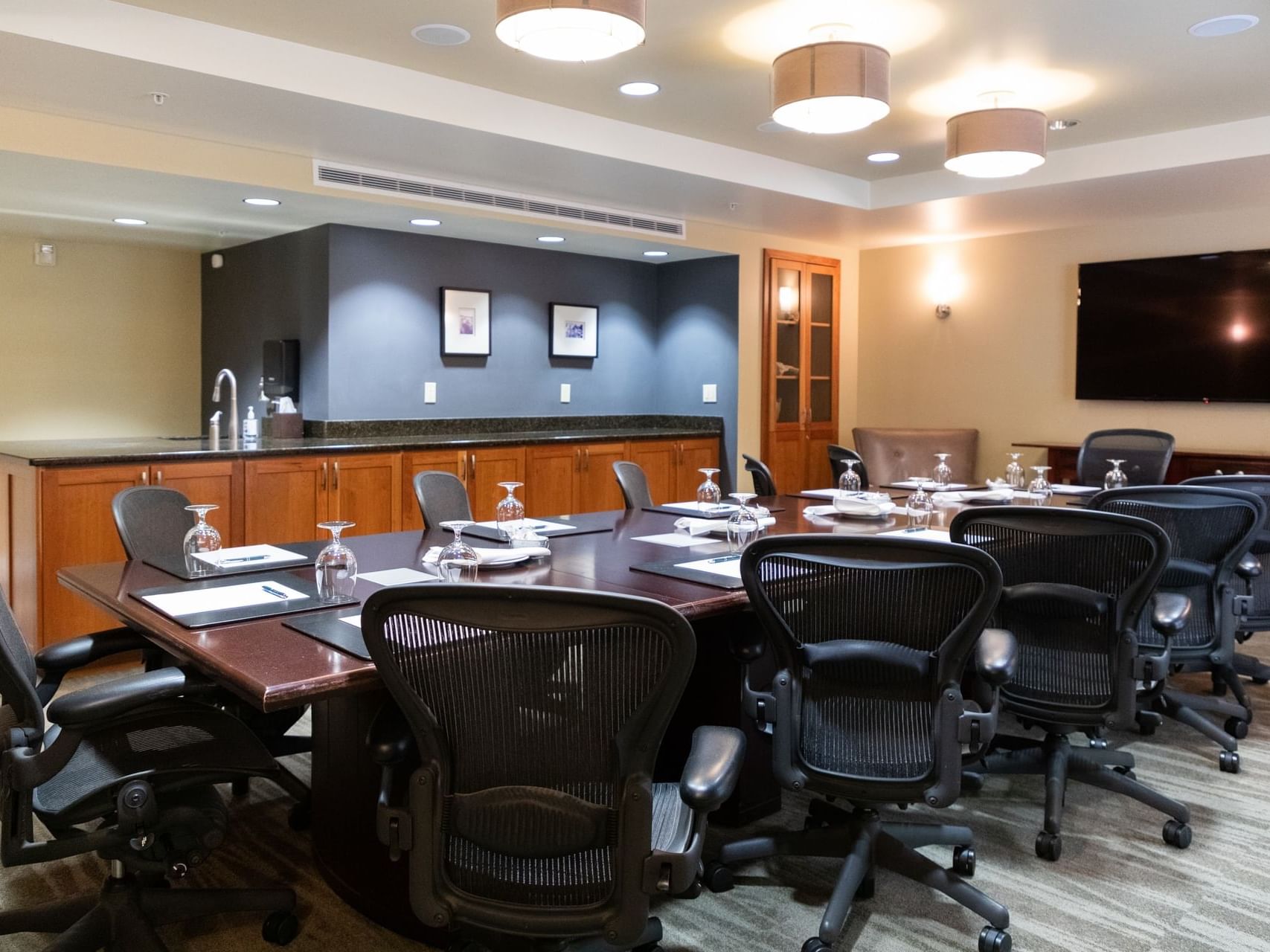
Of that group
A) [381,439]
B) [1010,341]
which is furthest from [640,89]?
[1010,341]

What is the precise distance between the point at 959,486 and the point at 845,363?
3187 mm

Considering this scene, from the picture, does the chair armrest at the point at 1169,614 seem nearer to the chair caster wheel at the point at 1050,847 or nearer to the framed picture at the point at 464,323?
the chair caster wheel at the point at 1050,847

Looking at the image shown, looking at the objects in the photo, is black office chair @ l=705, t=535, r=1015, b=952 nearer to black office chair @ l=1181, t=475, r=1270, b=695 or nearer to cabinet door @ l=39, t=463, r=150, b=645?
black office chair @ l=1181, t=475, r=1270, b=695

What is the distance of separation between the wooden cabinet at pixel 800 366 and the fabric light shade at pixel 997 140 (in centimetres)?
284

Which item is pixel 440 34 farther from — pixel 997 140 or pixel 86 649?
pixel 86 649

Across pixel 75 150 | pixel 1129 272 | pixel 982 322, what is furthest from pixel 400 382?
pixel 1129 272

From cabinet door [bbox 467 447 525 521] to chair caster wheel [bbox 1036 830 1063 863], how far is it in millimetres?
3686

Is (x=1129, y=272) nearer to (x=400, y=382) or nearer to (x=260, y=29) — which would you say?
(x=400, y=382)

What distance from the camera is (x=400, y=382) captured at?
6.23 m

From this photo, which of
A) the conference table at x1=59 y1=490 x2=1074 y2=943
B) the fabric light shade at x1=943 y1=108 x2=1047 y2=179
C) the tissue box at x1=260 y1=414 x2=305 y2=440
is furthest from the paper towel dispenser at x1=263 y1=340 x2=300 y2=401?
the fabric light shade at x1=943 y1=108 x2=1047 y2=179

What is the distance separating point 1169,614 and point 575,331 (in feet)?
16.3

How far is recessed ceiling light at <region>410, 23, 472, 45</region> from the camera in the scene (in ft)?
12.1

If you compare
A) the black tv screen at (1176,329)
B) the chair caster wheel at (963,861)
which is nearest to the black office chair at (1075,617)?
the chair caster wheel at (963,861)

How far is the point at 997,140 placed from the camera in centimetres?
433
